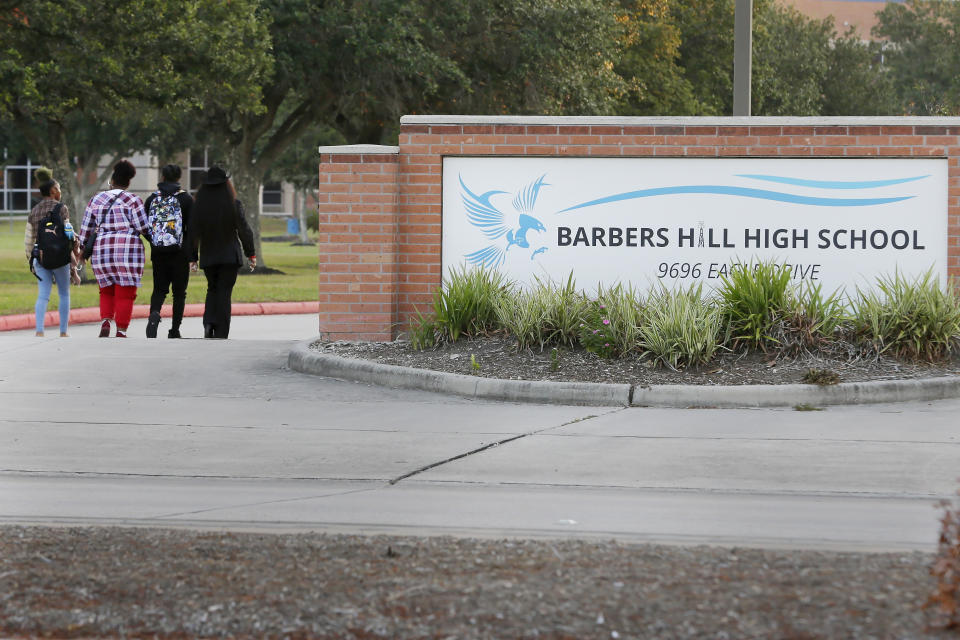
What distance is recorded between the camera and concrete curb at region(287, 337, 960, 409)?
34.4ft

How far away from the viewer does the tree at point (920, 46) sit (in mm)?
70062

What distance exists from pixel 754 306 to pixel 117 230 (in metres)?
6.78

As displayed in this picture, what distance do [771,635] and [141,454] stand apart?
5.14 m

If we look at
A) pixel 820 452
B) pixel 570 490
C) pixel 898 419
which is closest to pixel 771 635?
pixel 570 490

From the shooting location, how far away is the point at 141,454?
8531mm

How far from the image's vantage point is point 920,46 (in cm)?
7750

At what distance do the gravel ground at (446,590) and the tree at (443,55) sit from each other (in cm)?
2600

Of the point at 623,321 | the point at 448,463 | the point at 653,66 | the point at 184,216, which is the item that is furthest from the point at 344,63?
the point at 448,463

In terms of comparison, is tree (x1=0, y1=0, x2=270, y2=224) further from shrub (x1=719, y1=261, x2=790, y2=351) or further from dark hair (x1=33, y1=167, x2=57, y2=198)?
shrub (x1=719, y1=261, x2=790, y2=351)

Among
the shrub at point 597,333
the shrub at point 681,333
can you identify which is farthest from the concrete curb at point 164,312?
the shrub at point 681,333

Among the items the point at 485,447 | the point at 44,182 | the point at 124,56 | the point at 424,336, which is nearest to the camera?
the point at 485,447

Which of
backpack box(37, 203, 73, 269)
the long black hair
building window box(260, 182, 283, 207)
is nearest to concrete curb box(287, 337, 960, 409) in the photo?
backpack box(37, 203, 73, 269)

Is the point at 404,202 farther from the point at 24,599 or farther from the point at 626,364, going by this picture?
the point at 24,599

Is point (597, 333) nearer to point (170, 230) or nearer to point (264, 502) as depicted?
point (264, 502)
